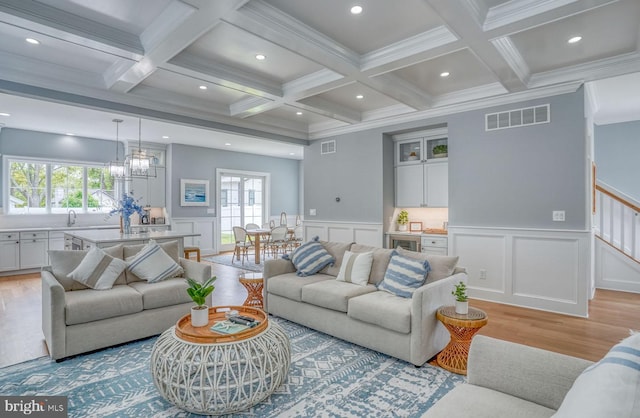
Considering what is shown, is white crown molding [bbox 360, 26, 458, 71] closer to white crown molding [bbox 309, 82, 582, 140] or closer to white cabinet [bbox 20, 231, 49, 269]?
white crown molding [bbox 309, 82, 582, 140]

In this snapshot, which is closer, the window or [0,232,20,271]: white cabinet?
[0,232,20,271]: white cabinet

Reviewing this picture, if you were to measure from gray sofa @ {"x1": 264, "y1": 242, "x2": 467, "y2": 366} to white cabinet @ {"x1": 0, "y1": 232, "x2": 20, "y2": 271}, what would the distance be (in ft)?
18.2

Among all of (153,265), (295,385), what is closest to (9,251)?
(153,265)

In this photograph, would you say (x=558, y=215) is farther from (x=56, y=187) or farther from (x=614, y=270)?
(x=56, y=187)

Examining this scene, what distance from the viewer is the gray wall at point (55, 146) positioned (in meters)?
6.81

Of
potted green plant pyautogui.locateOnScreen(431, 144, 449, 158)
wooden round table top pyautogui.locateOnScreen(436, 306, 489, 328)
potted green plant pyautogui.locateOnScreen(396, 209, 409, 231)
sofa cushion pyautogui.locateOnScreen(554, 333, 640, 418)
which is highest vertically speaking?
potted green plant pyautogui.locateOnScreen(431, 144, 449, 158)

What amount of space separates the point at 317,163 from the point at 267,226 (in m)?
3.44

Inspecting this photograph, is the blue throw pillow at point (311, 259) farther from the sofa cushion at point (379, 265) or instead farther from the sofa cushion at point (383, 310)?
the sofa cushion at point (383, 310)

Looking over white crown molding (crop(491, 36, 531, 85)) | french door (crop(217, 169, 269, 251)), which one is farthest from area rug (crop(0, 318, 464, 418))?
french door (crop(217, 169, 269, 251))

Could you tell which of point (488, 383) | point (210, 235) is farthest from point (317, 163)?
point (488, 383)

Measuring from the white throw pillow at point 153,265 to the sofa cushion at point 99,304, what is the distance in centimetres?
31

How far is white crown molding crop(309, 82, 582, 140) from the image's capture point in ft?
14.0

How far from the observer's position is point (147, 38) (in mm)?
3227

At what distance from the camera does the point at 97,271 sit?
135 inches
